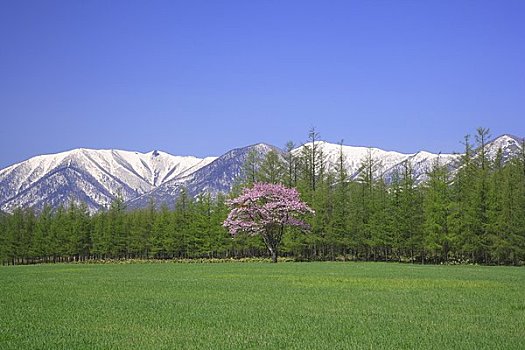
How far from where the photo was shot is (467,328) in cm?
1551

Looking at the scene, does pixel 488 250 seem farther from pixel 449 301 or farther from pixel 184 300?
pixel 184 300

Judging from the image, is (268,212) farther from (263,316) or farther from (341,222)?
(263,316)

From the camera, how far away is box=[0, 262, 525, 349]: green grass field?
1369cm

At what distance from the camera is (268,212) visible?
197 ft

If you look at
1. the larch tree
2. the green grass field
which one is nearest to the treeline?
the larch tree

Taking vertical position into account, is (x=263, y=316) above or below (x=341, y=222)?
below

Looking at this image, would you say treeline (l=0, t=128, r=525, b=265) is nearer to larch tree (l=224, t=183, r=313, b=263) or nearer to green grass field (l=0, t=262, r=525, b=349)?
larch tree (l=224, t=183, r=313, b=263)

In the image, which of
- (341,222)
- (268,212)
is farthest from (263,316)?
(341,222)

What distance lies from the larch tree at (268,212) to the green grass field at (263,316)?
103 ft

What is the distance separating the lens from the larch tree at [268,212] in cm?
6016

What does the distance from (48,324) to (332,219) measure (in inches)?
1964

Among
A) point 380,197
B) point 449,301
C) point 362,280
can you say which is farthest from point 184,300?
point 380,197

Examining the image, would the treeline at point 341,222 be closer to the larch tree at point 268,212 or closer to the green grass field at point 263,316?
the larch tree at point 268,212

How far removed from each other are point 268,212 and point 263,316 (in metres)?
42.3
